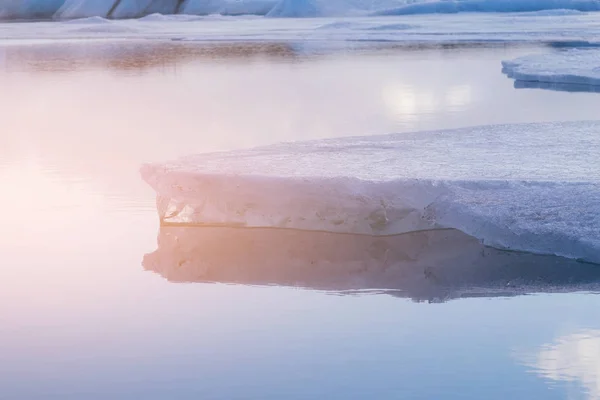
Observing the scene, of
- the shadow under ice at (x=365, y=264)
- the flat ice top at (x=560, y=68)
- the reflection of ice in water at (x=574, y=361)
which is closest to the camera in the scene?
the reflection of ice in water at (x=574, y=361)

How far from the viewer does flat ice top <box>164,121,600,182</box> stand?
15.4 ft

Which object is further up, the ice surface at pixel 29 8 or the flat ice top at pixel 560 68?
the flat ice top at pixel 560 68

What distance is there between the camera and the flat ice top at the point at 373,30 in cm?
1928

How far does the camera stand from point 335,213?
452 cm

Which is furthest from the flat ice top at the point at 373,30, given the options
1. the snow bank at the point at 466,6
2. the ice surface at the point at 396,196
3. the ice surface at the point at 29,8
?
the ice surface at the point at 396,196

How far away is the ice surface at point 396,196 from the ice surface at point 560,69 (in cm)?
549

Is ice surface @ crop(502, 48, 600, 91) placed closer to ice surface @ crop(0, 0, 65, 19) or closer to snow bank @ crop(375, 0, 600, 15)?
snow bank @ crop(375, 0, 600, 15)

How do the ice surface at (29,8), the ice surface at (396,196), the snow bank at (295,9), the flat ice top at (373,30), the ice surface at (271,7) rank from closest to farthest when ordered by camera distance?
the ice surface at (396,196) → the flat ice top at (373,30) → the ice surface at (271,7) → the snow bank at (295,9) → the ice surface at (29,8)

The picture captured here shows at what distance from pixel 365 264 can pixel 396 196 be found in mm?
310

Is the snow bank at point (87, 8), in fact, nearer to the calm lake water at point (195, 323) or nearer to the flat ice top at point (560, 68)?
the flat ice top at point (560, 68)

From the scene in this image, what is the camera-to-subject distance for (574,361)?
10.6 feet

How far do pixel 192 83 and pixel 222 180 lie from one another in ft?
26.5

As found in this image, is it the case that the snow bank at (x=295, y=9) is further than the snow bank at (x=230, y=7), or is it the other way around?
the snow bank at (x=230, y=7)

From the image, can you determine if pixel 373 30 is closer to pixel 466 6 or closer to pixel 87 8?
pixel 466 6
